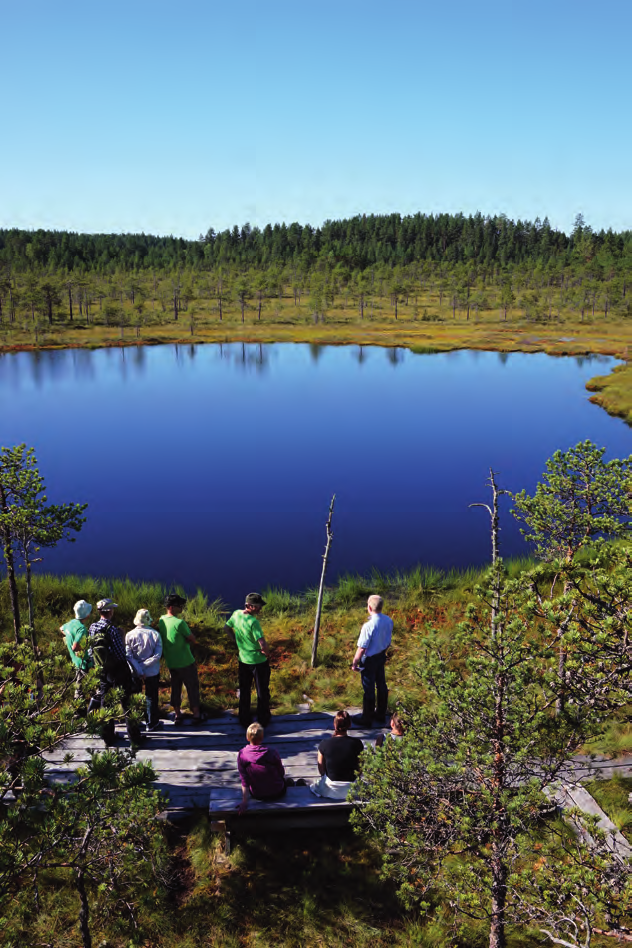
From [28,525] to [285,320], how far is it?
86757 millimetres

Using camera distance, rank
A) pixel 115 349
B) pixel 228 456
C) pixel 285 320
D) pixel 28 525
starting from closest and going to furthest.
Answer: pixel 28 525 < pixel 228 456 < pixel 115 349 < pixel 285 320

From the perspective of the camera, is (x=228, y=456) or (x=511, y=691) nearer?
(x=511, y=691)

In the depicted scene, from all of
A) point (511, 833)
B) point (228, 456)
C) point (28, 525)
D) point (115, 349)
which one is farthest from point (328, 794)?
point (115, 349)

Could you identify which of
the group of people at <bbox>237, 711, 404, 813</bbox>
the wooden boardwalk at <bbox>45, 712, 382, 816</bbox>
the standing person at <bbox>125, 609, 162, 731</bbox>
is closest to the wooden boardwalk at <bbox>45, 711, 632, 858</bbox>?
the wooden boardwalk at <bbox>45, 712, 382, 816</bbox>

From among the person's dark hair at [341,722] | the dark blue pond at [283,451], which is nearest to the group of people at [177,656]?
the person's dark hair at [341,722]

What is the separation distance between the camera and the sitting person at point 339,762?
6.50 meters

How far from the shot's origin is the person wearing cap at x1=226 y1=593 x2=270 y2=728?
784cm

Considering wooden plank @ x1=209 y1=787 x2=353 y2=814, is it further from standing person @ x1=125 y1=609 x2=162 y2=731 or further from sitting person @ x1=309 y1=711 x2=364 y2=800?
standing person @ x1=125 y1=609 x2=162 y2=731

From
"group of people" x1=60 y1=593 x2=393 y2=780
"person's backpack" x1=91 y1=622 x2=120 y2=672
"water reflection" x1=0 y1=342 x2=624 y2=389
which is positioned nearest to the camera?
"person's backpack" x1=91 y1=622 x2=120 y2=672

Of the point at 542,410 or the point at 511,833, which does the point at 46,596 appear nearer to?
the point at 511,833

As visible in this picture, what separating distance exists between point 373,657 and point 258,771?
7.36 ft

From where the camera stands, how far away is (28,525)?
9.55 m

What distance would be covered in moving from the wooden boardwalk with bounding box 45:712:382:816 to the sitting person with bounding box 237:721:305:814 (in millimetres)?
679

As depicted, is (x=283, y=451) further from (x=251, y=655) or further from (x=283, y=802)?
(x=283, y=802)
